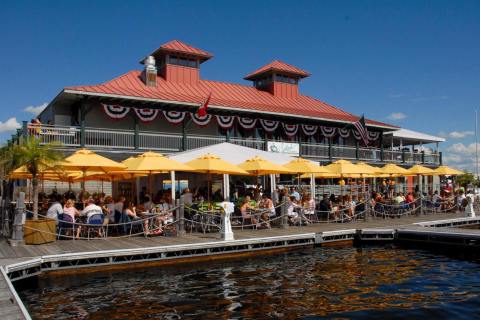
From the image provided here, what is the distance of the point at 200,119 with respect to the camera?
2431 cm

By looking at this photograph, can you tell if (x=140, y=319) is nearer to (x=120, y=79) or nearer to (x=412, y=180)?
(x=120, y=79)

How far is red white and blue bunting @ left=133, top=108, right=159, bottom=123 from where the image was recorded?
72.9 feet

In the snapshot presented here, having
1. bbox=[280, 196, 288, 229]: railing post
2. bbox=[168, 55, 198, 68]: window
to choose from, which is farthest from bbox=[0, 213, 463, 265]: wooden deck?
bbox=[168, 55, 198, 68]: window

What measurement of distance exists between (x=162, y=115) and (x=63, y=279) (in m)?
15.2

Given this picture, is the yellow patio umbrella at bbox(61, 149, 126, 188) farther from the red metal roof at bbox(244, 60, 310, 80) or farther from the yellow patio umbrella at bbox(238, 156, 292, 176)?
the red metal roof at bbox(244, 60, 310, 80)

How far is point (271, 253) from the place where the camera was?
1372 centimetres

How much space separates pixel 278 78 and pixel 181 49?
8.03 m

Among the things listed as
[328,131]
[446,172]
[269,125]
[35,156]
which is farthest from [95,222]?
[328,131]

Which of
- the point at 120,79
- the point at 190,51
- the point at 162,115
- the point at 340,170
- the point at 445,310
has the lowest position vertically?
the point at 445,310

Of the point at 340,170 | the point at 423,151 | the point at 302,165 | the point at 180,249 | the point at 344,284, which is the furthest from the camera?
the point at 423,151

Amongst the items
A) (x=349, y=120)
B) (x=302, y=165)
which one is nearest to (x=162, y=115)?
(x=302, y=165)

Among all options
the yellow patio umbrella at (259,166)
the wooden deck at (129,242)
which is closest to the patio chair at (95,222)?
the wooden deck at (129,242)

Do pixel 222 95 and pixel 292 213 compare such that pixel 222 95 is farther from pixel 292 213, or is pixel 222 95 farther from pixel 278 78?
pixel 292 213

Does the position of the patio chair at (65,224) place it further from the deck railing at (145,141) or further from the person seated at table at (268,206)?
the deck railing at (145,141)
